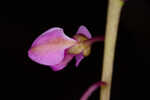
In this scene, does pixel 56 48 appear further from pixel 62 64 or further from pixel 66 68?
pixel 66 68

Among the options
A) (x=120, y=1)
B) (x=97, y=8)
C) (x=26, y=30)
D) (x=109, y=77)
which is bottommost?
(x=109, y=77)

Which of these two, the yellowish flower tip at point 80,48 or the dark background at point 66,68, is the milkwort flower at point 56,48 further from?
the dark background at point 66,68

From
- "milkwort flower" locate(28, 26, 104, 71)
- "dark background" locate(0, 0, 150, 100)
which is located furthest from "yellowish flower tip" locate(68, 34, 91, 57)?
"dark background" locate(0, 0, 150, 100)

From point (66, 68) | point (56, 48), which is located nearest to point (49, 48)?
point (56, 48)

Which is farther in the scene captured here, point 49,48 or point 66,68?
point 66,68

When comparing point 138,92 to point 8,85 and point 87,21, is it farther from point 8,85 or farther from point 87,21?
point 8,85

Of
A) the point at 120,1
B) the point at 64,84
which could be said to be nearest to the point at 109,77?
the point at 120,1

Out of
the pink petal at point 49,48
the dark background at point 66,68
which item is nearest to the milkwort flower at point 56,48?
the pink petal at point 49,48
